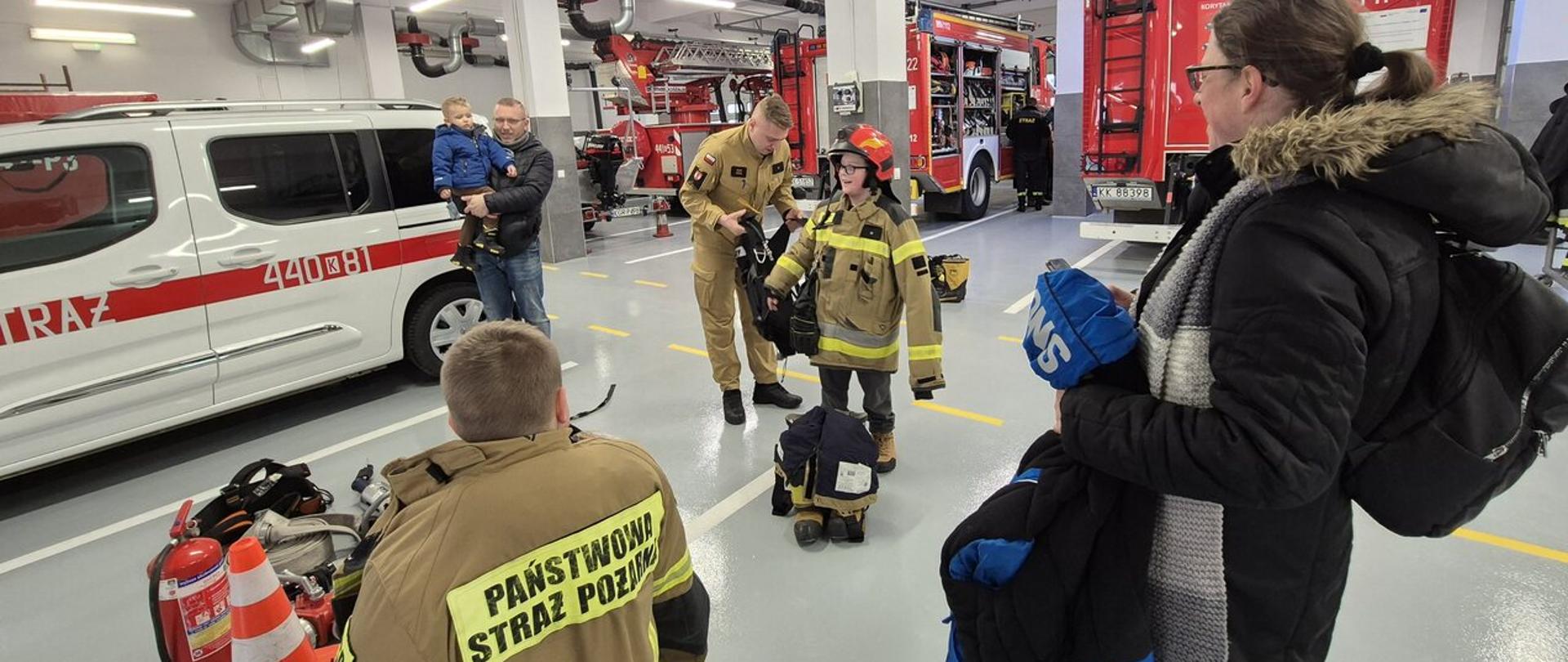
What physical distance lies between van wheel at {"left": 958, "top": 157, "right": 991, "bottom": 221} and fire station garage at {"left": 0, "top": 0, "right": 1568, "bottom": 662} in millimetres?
2100

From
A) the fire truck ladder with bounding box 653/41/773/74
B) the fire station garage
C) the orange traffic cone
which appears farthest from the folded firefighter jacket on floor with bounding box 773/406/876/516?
the fire truck ladder with bounding box 653/41/773/74

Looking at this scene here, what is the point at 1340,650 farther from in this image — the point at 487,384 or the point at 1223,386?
the point at 487,384

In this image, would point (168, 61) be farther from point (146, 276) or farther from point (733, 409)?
point (733, 409)

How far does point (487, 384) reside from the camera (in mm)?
1356

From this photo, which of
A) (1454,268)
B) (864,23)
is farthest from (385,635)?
(864,23)

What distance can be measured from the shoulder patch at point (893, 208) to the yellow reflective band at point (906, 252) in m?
0.10

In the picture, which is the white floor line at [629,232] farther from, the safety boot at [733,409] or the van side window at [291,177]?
the safety boot at [733,409]

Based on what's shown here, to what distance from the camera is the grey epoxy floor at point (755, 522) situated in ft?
8.30

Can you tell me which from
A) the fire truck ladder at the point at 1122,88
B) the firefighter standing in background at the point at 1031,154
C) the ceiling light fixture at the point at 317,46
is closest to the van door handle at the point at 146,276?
the fire truck ladder at the point at 1122,88

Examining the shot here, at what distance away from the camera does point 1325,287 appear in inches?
37.5

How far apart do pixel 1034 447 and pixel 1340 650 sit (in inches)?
67.5

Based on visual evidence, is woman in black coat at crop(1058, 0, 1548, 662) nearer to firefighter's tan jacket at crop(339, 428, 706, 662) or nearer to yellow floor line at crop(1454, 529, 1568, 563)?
firefighter's tan jacket at crop(339, 428, 706, 662)

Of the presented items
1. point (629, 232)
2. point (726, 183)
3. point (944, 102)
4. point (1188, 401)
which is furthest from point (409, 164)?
point (944, 102)

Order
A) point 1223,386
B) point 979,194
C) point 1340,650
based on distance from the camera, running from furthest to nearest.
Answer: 1. point 979,194
2. point 1340,650
3. point 1223,386
